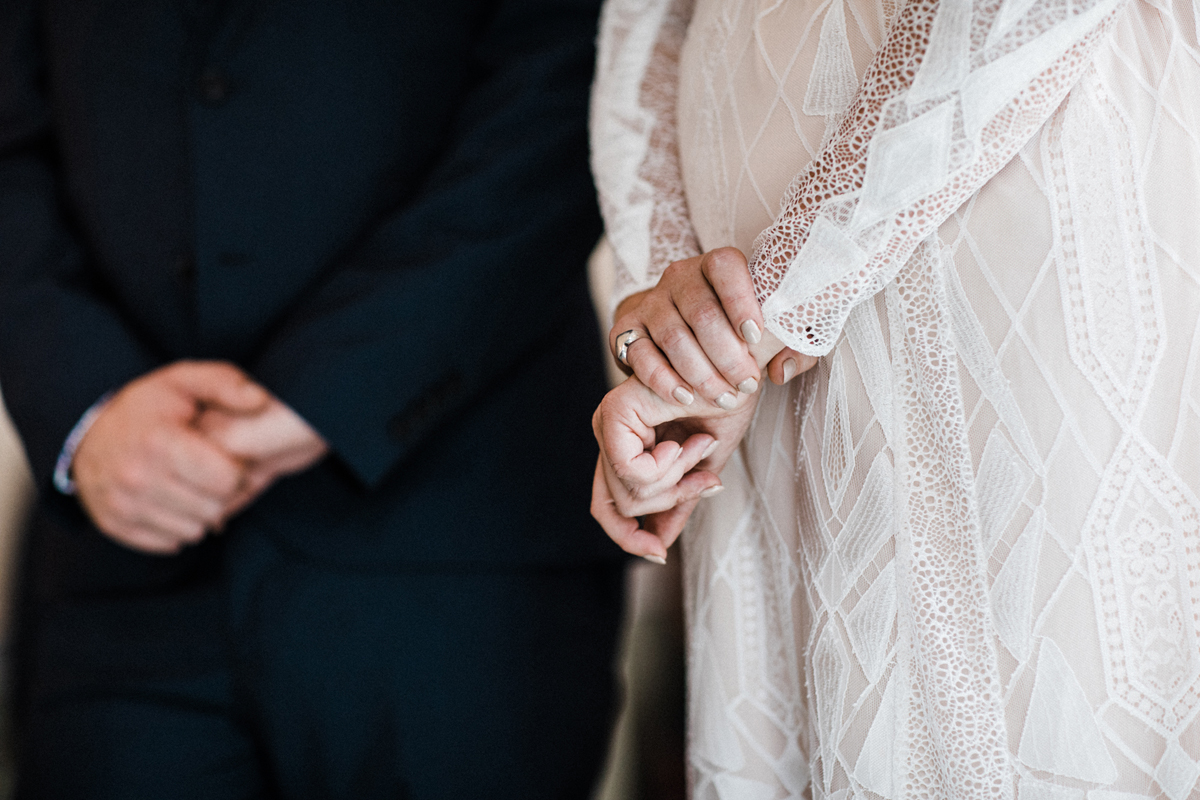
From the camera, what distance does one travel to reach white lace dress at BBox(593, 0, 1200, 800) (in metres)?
0.46

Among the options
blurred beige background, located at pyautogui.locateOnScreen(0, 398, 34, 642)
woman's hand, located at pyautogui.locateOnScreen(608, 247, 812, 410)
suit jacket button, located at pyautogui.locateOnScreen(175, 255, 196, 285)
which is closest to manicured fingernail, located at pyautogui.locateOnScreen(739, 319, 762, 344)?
woman's hand, located at pyautogui.locateOnScreen(608, 247, 812, 410)

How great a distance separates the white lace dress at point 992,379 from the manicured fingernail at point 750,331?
0.05ft

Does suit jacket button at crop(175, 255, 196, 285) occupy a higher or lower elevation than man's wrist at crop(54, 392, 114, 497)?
higher

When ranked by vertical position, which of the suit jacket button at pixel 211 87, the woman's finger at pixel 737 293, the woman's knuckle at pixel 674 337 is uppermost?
the suit jacket button at pixel 211 87

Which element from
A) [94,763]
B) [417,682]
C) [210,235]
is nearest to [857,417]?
[417,682]

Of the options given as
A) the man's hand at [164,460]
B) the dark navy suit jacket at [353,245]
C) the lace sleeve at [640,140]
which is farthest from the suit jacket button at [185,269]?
the lace sleeve at [640,140]

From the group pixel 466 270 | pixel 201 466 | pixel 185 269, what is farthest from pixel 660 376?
pixel 185 269

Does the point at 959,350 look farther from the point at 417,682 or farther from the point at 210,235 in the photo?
the point at 210,235

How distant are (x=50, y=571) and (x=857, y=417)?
1.07 m

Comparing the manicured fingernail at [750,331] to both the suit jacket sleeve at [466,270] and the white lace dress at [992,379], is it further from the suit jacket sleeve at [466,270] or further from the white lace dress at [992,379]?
the suit jacket sleeve at [466,270]

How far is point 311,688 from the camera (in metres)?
0.95

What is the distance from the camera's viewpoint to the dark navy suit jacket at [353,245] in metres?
0.97

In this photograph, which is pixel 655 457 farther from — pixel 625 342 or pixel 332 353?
pixel 332 353

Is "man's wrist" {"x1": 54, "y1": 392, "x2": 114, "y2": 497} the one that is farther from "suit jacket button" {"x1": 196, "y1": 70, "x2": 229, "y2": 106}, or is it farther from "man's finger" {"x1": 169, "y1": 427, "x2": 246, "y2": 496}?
"suit jacket button" {"x1": 196, "y1": 70, "x2": 229, "y2": 106}
